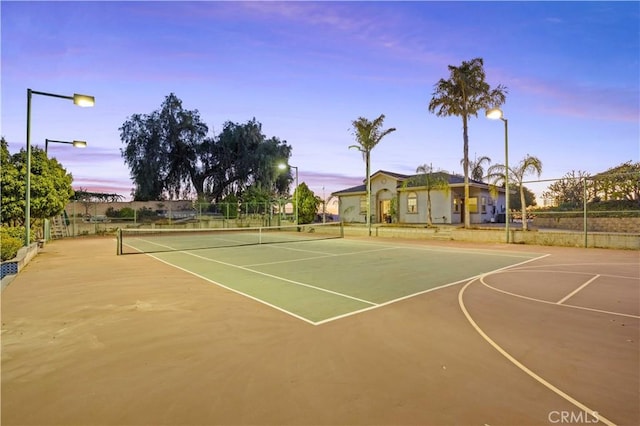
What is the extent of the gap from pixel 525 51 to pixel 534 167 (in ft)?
26.0

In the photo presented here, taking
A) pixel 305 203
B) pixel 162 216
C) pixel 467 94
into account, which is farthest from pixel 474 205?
pixel 162 216

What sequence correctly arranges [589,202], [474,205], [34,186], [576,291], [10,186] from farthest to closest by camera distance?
[474,205]
[589,202]
[34,186]
[10,186]
[576,291]

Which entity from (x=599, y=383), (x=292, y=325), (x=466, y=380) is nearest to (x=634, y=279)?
(x=599, y=383)

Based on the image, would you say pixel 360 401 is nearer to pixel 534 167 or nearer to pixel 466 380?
pixel 466 380

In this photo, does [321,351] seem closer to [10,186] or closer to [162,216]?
[10,186]

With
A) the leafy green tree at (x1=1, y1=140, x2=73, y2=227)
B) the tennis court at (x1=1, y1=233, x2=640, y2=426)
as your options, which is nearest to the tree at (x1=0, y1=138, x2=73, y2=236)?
the leafy green tree at (x1=1, y1=140, x2=73, y2=227)

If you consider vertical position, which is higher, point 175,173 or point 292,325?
point 175,173

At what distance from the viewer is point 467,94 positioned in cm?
2538

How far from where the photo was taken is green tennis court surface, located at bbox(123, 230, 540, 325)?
7.37 metres

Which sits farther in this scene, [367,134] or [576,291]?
[367,134]

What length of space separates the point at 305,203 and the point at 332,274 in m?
25.4

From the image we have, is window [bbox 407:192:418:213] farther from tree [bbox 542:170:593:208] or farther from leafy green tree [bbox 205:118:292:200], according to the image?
leafy green tree [bbox 205:118:292:200]

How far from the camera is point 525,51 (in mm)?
16703

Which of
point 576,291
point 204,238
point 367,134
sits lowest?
point 576,291
